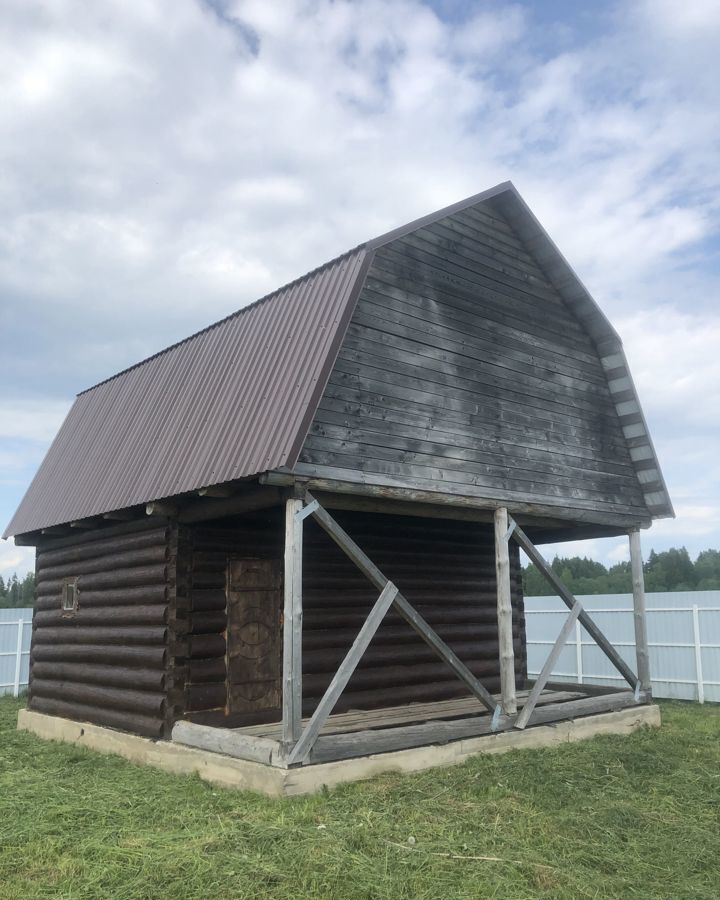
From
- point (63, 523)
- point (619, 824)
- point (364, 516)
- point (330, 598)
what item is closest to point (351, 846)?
point (619, 824)

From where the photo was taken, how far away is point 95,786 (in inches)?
342

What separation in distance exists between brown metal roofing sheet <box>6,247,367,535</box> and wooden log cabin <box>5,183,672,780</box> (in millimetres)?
40

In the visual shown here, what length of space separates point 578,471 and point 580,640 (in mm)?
8482

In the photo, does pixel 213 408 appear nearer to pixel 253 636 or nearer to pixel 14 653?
pixel 253 636

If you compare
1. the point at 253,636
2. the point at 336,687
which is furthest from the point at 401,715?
the point at 336,687

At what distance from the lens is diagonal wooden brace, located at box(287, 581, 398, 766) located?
7887 mm

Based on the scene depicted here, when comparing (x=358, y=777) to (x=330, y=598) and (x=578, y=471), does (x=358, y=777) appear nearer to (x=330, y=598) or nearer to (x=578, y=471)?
(x=330, y=598)

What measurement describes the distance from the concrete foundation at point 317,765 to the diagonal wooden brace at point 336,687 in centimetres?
19

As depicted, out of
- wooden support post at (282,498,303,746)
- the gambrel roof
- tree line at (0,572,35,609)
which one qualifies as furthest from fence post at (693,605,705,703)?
tree line at (0,572,35,609)

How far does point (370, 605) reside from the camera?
12.3 meters

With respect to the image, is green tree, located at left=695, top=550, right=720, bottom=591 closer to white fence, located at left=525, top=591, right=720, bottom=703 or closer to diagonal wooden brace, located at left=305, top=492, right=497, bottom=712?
white fence, located at left=525, top=591, right=720, bottom=703

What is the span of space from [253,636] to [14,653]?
1205cm

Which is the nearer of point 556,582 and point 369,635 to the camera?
point 369,635

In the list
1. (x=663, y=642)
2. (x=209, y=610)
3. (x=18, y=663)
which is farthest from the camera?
(x=18, y=663)
